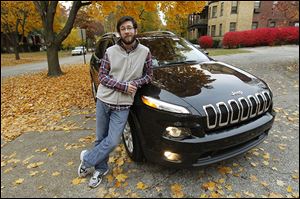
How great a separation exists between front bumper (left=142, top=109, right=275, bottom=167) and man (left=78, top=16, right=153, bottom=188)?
409mm

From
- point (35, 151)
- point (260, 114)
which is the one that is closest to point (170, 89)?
point (260, 114)

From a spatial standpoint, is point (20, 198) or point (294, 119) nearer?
point (20, 198)

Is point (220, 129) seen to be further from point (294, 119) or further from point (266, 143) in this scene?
point (294, 119)

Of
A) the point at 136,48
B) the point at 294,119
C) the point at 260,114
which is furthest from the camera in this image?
the point at 294,119

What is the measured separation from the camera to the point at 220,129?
8.68 ft

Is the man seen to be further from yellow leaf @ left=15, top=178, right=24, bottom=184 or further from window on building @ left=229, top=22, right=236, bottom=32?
window on building @ left=229, top=22, right=236, bottom=32

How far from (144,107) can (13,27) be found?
1101 inches

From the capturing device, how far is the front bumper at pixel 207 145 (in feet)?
8.24

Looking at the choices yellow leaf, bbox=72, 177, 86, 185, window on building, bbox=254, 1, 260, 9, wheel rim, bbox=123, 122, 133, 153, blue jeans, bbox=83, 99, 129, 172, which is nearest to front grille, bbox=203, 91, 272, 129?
blue jeans, bbox=83, 99, 129, 172

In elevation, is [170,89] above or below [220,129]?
above

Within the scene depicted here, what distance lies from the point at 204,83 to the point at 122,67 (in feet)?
3.45

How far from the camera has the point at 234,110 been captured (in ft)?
8.72

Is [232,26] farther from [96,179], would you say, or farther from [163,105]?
[96,179]

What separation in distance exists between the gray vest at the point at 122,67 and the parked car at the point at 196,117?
251mm
